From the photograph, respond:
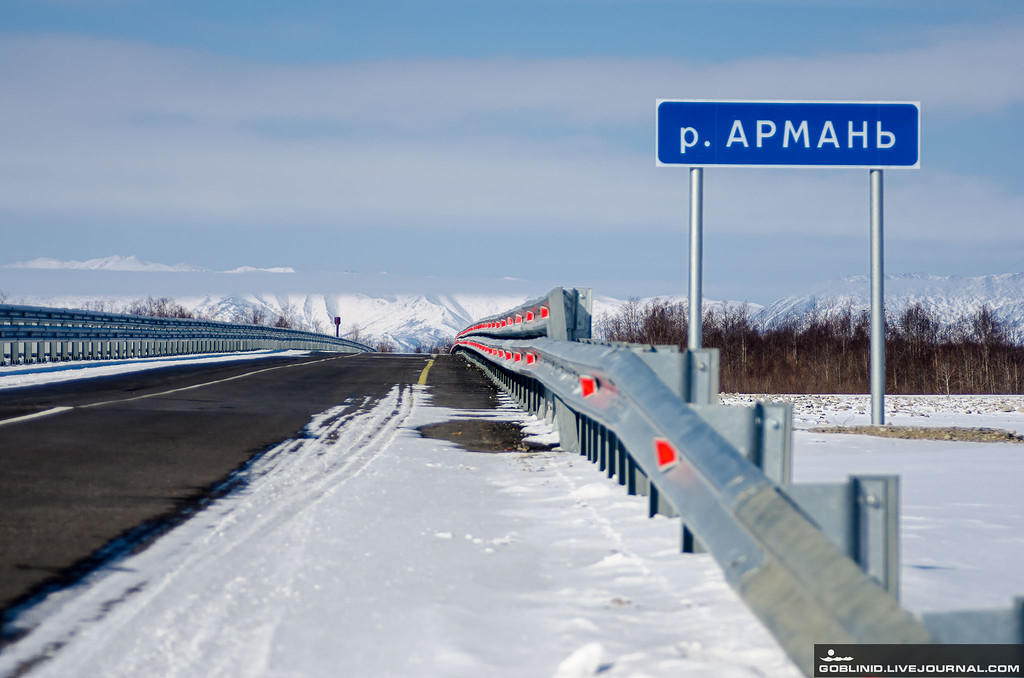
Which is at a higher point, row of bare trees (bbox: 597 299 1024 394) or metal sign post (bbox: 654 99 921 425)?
metal sign post (bbox: 654 99 921 425)

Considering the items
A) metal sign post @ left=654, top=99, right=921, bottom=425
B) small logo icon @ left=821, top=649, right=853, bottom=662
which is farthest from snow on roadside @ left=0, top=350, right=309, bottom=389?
small logo icon @ left=821, top=649, right=853, bottom=662

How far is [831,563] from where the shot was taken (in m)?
2.10

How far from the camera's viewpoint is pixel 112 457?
7672 mm

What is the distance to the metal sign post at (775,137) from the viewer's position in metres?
12.2

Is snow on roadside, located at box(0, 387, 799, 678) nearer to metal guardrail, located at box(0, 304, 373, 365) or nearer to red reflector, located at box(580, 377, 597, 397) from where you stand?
red reflector, located at box(580, 377, 597, 397)

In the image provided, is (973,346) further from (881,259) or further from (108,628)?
(108,628)

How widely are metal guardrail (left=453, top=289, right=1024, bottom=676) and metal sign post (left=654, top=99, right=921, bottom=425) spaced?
8.23 m

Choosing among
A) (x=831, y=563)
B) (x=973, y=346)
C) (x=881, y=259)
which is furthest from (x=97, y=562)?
(x=973, y=346)

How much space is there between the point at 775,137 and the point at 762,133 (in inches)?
6.6

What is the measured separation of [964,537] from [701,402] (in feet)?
6.61

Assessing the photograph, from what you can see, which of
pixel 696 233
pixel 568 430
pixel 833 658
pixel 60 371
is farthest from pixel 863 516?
pixel 60 371

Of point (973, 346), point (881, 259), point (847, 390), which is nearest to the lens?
point (881, 259)

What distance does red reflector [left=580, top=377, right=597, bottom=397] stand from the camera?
18.8ft

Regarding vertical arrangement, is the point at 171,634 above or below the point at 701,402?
below
